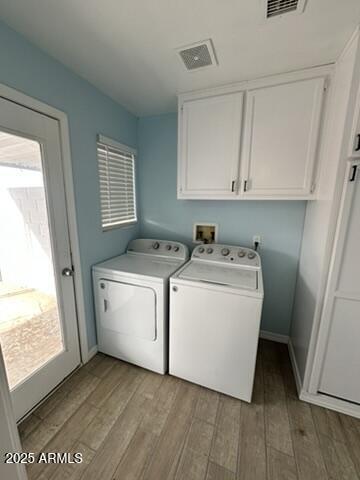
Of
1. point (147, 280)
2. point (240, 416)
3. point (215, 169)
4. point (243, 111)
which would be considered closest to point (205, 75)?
point (243, 111)

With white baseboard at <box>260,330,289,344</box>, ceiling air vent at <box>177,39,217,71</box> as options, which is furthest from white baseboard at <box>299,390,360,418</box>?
ceiling air vent at <box>177,39,217,71</box>

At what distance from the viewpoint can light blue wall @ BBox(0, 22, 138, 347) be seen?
47.0 inches

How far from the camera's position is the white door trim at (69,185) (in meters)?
1.21

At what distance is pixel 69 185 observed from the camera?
5.11 feet

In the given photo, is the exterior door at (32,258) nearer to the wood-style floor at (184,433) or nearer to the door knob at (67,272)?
the door knob at (67,272)

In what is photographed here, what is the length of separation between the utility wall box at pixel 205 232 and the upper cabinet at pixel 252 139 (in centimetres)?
45

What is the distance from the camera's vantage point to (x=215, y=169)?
1812mm

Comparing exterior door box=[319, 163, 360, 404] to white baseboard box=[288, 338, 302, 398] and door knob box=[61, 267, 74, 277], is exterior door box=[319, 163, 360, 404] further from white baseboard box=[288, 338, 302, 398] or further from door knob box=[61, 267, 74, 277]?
door knob box=[61, 267, 74, 277]

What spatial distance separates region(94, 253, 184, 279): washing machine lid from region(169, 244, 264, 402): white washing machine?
0.15 metres

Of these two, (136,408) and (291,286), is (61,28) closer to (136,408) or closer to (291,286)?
(136,408)

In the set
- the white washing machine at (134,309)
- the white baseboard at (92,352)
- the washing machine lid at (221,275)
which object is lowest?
the white baseboard at (92,352)

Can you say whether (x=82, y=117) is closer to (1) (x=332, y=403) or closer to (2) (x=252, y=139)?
(2) (x=252, y=139)

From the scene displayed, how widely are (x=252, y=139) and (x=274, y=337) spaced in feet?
6.79

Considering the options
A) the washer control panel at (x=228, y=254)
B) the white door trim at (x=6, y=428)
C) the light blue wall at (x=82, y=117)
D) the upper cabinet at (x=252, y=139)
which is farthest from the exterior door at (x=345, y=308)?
the light blue wall at (x=82, y=117)
